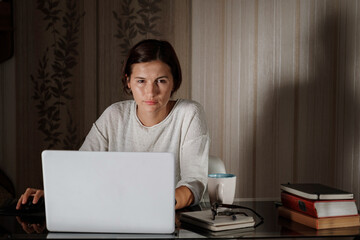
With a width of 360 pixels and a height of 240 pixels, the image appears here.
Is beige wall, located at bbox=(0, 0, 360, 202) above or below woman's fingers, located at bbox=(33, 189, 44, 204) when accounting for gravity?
above

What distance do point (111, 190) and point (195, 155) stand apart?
668 millimetres

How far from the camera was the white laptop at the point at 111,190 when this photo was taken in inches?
38.1

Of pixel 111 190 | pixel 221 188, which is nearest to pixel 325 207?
pixel 221 188

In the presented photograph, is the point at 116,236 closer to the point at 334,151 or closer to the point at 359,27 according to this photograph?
the point at 334,151

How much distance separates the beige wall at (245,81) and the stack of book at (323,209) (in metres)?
1.55

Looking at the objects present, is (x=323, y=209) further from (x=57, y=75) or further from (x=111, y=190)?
(x=57, y=75)

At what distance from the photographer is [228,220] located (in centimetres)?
108

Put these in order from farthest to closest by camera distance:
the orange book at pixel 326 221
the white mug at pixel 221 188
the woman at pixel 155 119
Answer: the woman at pixel 155 119 < the white mug at pixel 221 188 < the orange book at pixel 326 221

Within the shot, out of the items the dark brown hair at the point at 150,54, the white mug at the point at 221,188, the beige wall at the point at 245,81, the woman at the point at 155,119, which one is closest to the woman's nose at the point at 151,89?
the woman at the point at 155,119

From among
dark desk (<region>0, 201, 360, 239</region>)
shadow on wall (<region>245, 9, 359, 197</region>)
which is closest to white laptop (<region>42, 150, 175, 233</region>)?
dark desk (<region>0, 201, 360, 239</region>)

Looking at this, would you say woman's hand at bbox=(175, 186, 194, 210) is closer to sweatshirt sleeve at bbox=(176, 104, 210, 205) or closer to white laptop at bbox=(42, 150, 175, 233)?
sweatshirt sleeve at bbox=(176, 104, 210, 205)

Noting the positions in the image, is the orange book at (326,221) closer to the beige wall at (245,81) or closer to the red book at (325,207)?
the red book at (325,207)

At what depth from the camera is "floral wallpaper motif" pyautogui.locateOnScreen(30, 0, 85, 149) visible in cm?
261

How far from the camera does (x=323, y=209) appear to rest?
111 cm
